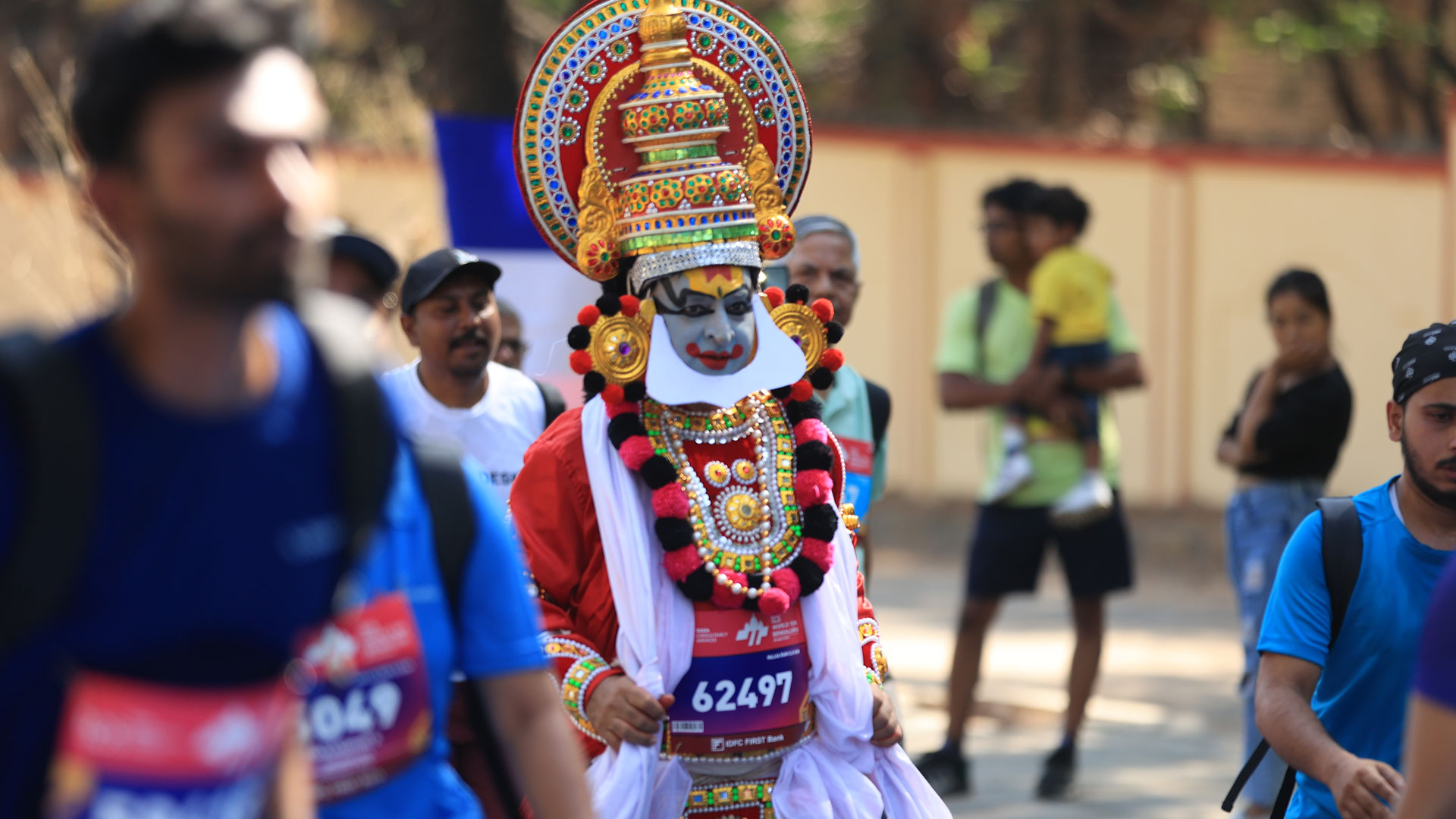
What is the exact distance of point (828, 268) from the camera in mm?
5820

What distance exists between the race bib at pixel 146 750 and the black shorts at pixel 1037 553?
550cm

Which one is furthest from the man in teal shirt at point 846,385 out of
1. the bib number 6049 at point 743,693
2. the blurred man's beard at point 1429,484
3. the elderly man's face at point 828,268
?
the blurred man's beard at point 1429,484

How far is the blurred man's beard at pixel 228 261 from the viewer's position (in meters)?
1.75

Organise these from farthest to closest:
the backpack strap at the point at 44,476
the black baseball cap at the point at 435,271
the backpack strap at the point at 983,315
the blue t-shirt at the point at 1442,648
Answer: the backpack strap at the point at 983,315
the black baseball cap at the point at 435,271
the blue t-shirt at the point at 1442,648
the backpack strap at the point at 44,476

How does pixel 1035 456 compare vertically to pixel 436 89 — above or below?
below

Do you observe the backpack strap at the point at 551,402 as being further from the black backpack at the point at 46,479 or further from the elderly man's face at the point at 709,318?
the black backpack at the point at 46,479

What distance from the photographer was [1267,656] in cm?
369

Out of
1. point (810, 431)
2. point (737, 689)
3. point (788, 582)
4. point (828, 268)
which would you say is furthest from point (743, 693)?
point (828, 268)

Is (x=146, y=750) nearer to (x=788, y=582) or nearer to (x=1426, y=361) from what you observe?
(x=788, y=582)

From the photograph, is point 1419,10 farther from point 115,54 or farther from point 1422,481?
point 115,54

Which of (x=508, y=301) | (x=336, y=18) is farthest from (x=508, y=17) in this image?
(x=336, y=18)

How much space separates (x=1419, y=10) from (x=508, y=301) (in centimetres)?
1372

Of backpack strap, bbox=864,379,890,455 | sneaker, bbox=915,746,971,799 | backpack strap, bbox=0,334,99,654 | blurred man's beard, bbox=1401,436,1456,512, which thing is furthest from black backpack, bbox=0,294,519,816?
sneaker, bbox=915,746,971,799

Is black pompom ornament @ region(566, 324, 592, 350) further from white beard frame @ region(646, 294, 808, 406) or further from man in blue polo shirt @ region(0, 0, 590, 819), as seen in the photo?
man in blue polo shirt @ region(0, 0, 590, 819)
